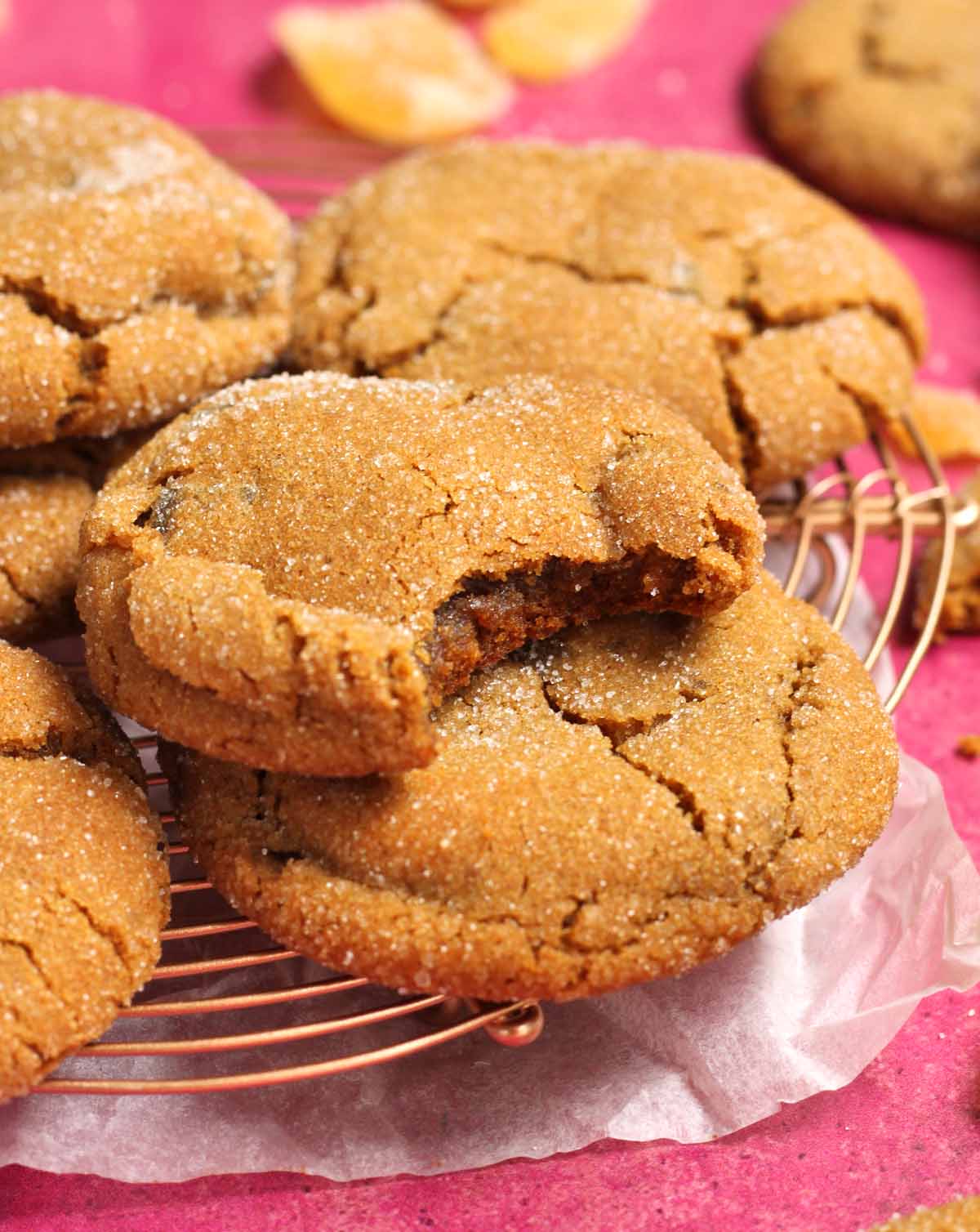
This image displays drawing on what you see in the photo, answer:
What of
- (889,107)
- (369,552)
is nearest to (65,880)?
(369,552)

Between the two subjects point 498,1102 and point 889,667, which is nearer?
point 498,1102

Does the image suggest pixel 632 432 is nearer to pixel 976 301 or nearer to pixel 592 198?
pixel 592 198

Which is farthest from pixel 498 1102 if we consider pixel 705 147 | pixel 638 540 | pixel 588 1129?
pixel 705 147

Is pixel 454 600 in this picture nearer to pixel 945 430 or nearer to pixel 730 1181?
pixel 730 1181

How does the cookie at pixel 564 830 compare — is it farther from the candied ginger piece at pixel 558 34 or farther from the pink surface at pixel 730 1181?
the candied ginger piece at pixel 558 34

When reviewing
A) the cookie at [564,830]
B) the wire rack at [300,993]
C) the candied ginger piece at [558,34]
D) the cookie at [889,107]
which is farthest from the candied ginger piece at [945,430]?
the candied ginger piece at [558,34]

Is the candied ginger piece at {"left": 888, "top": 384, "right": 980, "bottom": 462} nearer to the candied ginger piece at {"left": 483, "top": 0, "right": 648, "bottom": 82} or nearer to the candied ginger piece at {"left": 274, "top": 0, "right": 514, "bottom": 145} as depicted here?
the candied ginger piece at {"left": 274, "top": 0, "right": 514, "bottom": 145}
